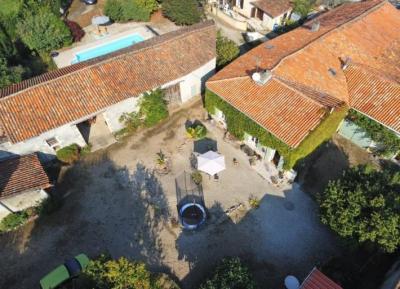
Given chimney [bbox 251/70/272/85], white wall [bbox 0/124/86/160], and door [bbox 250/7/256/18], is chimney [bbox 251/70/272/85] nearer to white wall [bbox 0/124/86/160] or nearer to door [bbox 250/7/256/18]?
white wall [bbox 0/124/86/160]

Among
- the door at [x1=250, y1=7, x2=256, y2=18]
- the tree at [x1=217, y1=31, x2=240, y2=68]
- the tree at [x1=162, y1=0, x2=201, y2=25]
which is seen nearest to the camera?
the tree at [x1=217, y1=31, x2=240, y2=68]

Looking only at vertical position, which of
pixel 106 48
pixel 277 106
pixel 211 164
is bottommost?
pixel 211 164

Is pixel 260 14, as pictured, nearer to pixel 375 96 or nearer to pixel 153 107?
pixel 375 96

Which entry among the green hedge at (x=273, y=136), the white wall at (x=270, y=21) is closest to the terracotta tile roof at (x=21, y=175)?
the green hedge at (x=273, y=136)

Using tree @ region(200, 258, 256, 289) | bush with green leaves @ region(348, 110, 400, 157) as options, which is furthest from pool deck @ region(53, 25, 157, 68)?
tree @ region(200, 258, 256, 289)

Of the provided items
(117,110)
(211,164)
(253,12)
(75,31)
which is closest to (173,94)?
(117,110)
